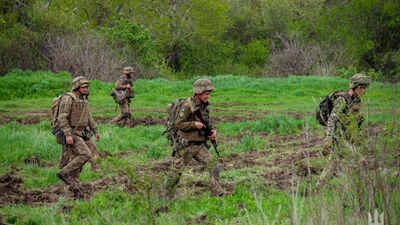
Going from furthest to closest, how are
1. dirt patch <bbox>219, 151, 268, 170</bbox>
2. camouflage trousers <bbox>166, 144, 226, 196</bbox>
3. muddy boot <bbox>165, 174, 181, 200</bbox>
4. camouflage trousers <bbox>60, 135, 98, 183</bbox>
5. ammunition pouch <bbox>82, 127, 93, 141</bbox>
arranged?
dirt patch <bbox>219, 151, 268, 170</bbox>
ammunition pouch <bbox>82, 127, 93, 141</bbox>
camouflage trousers <bbox>60, 135, 98, 183</bbox>
camouflage trousers <bbox>166, 144, 226, 196</bbox>
muddy boot <bbox>165, 174, 181, 200</bbox>

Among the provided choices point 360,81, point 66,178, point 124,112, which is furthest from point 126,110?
point 360,81

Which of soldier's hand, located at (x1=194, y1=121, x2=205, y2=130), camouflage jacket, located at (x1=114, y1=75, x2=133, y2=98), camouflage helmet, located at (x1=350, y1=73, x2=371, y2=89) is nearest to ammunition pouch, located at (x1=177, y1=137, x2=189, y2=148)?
soldier's hand, located at (x1=194, y1=121, x2=205, y2=130)

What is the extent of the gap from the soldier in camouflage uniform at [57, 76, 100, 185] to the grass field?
327mm

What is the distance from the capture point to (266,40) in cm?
5897

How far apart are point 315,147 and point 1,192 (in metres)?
7.10

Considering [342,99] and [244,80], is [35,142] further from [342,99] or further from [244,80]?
[244,80]

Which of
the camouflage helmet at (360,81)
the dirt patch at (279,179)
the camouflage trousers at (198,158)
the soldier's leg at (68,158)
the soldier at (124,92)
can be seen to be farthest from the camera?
the soldier at (124,92)

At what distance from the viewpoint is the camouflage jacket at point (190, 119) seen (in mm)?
10047

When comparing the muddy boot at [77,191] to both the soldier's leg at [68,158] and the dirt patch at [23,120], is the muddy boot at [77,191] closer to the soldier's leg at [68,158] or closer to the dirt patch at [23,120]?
the soldier's leg at [68,158]

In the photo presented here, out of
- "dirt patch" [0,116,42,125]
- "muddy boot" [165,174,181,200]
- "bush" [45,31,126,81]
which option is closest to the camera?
"muddy boot" [165,174,181,200]

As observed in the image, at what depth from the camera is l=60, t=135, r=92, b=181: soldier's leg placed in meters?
10.9

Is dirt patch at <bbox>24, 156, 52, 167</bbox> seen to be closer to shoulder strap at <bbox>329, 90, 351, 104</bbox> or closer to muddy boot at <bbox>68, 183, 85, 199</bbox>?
muddy boot at <bbox>68, 183, 85, 199</bbox>

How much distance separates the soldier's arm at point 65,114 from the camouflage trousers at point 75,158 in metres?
0.27

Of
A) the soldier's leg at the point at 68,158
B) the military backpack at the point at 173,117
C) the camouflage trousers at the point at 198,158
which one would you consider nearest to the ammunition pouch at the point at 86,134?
the soldier's leg at the point at 68,158
